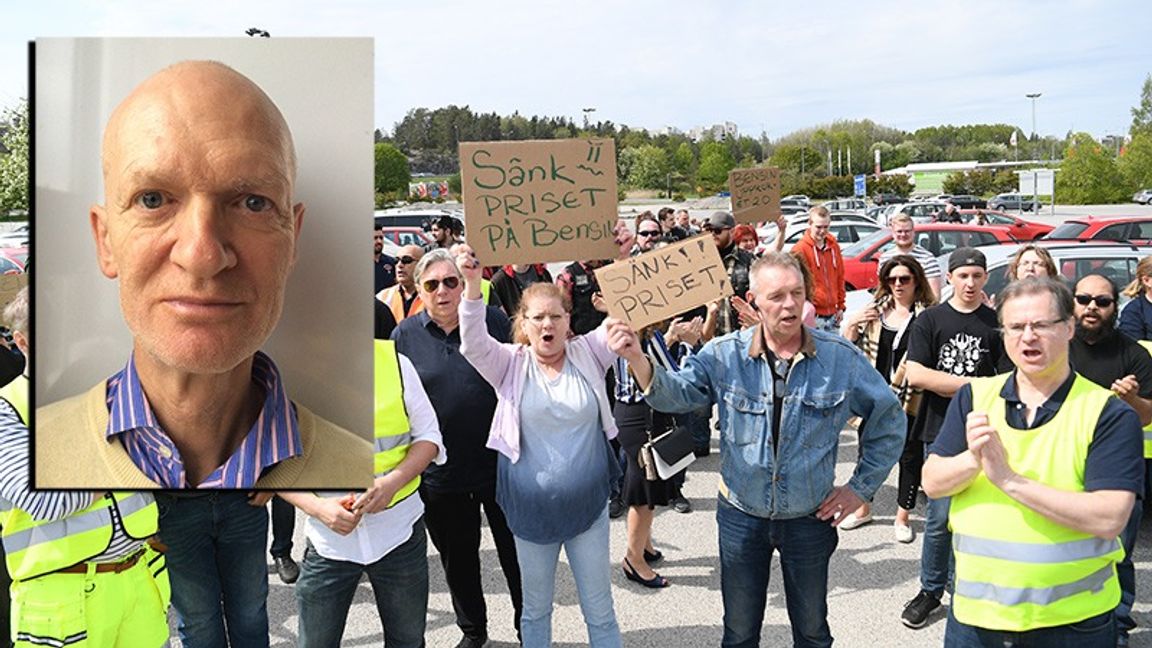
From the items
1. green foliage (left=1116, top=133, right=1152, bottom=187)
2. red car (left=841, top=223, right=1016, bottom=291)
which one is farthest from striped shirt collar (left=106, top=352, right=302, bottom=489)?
green foliage (left=1116, top=133, right=1152, bottom=187)

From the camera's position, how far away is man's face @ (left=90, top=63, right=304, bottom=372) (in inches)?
70.6

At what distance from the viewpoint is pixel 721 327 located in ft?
22.2

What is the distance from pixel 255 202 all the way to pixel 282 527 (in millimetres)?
3562

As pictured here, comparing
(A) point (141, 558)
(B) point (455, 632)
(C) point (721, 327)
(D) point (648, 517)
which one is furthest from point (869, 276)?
(A) point (141, 558)

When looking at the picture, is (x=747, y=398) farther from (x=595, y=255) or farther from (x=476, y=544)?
(x=476, y=544)

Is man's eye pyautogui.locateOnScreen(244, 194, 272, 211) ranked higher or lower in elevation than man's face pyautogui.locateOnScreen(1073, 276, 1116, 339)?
higher

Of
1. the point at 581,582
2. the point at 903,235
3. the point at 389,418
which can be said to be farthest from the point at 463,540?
the point at 903,235

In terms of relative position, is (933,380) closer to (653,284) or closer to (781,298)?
(781,298)

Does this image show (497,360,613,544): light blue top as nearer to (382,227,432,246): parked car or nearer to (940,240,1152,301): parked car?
(940,240,1152,301): parked car

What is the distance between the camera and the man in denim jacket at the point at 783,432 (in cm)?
323

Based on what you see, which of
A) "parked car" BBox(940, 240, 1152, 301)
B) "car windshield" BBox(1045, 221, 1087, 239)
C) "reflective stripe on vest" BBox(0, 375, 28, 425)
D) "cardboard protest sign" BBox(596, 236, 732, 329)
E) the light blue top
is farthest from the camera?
"car windshield" BBox(1045, 221, 1087, 239)

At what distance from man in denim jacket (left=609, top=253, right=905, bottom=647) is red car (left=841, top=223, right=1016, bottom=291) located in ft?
38.5

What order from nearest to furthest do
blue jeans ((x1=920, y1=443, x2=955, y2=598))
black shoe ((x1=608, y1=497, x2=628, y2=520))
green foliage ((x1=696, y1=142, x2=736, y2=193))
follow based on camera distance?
blue jeans ((x1=920, y1=443, x2=955, y2=598)), black shoe ((x1=608, y1=497, x2=628, y2=520)), green foliage ((x1=696, y1=142, x2=736, y2=193))

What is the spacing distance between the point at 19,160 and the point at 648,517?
3.58m
